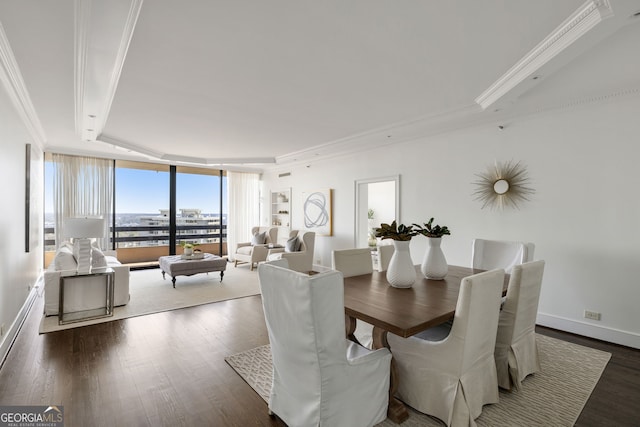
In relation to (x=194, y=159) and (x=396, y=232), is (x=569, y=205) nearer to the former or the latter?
(x=396, y=232)

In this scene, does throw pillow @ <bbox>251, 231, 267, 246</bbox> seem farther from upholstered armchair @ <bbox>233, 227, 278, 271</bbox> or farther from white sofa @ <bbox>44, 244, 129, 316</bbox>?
white sofa @ <bbox>44, 244, 129, 316</bbox>

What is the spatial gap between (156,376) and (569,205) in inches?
176

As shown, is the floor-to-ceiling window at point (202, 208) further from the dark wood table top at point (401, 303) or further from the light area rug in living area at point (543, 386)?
the dark wood table top at point (401, 303)

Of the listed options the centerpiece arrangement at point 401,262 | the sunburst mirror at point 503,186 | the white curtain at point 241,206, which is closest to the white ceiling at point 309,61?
the sunburst mirror at point 503,186

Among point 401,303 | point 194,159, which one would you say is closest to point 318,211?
point 194,159

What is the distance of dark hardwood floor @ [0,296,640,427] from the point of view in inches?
79.4

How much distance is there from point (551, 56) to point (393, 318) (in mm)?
2386

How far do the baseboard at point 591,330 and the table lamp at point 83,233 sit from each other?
554 cm

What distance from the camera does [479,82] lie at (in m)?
3.06

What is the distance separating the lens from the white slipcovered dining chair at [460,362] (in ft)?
5.84

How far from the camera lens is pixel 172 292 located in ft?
16.4

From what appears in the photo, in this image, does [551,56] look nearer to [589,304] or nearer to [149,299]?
[589,304]

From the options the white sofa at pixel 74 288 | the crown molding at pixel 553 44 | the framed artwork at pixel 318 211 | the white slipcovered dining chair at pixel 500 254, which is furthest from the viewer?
the framed artwork at pixel 318 211

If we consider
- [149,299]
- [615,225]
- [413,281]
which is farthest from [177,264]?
[615,225]
